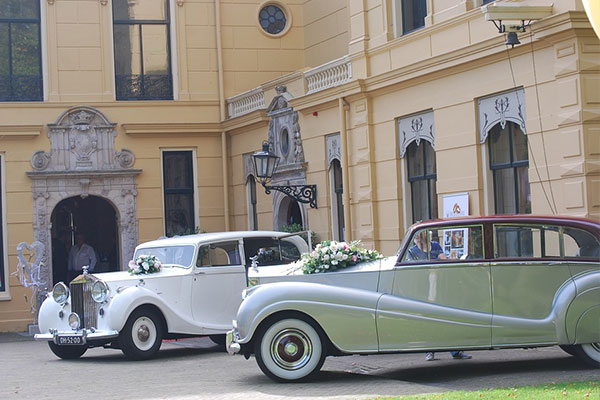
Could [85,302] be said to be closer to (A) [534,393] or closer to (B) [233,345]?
(B) [233,345]

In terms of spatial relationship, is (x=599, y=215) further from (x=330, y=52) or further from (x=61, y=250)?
(x=61, y=250)

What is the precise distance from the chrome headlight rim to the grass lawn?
6334mm

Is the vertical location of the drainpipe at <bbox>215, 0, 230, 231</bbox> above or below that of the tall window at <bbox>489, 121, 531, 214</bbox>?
above

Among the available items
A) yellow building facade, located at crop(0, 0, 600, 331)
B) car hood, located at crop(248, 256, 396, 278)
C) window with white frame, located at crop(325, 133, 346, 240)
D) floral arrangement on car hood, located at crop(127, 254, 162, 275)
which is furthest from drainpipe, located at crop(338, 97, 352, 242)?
car hood, located at crop(248, 256, 396, 278)

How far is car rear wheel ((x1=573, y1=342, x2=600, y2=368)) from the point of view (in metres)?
9.70

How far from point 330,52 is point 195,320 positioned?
900cm

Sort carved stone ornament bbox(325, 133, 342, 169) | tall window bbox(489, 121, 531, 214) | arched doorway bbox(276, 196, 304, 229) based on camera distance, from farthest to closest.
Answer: arched doorway bbox(276, 196, 304, 229) → carved stone ornament bbox(325, 133, 342, 169) → tall window bbox(489, 121, 531, 214)

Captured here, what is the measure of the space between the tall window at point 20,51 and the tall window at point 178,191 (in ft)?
10.5

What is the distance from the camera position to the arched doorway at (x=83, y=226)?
23.5 m

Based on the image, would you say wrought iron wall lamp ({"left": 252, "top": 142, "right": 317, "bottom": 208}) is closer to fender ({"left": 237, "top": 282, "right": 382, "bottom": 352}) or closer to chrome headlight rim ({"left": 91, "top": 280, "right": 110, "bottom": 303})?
chrome headlight rim ({"left": 91, "top": 280, "right": 110, "bottom": 303})

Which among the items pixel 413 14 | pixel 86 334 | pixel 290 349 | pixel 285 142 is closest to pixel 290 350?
pixel 290 349

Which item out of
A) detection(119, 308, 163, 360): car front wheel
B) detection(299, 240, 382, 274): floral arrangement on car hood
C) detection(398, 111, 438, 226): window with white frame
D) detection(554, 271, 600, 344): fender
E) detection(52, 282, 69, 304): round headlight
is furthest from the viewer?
detection(398, 111, 438, 226): window with white frame

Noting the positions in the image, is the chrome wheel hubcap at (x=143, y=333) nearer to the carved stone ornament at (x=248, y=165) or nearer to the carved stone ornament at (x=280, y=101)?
the carved stone ornament at (x=280, y=101)

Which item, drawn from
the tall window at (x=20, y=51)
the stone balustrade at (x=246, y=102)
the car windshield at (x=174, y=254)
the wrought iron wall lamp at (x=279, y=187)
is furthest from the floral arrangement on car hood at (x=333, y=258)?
the tall window at (x=20, y=51)
